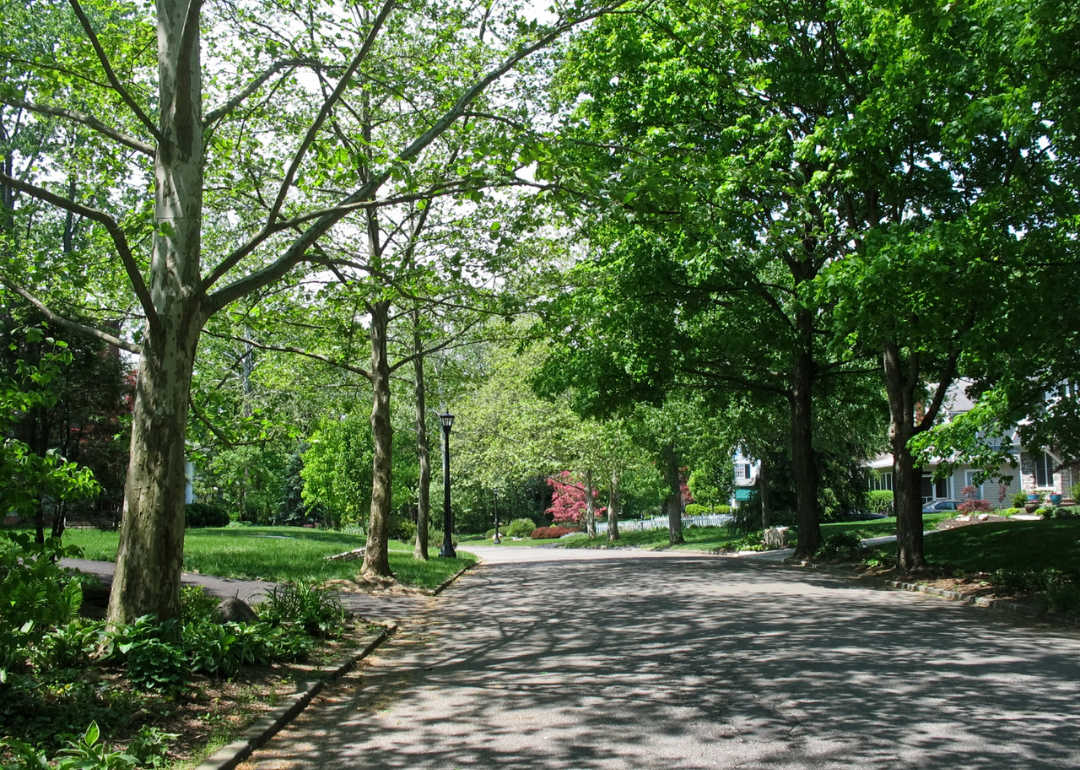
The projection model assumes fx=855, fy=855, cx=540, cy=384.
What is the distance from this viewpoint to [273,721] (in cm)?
622

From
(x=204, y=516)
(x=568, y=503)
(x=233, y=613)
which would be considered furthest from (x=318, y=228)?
(x=568, y=503)

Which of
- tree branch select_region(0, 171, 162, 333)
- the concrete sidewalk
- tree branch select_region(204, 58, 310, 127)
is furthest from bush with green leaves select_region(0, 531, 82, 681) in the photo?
the concrete sidewalk

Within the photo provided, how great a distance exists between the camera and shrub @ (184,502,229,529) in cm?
3412

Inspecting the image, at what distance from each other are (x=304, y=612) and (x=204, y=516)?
2790 centimetres

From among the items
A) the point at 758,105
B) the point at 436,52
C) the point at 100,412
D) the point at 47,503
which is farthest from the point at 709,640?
the point at 47,503

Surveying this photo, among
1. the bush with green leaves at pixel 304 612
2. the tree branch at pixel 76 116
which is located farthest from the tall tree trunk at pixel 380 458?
the tree branch at pixel 76 116

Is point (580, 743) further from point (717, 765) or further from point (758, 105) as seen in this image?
point (758, 105)

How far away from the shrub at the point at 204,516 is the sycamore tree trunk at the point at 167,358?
91.1 feet

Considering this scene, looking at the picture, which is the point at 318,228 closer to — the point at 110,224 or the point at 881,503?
the point at 110,224

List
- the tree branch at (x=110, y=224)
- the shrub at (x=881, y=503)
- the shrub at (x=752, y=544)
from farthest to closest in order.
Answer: the shrub at (x=881, y=503) → the shrub at (x=752, y=544) → the tree branch at (x=110, y=224)

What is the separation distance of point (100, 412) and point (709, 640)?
1456cm

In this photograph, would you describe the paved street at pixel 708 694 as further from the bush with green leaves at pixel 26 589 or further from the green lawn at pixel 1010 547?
the green lawn at pixel 1010 547

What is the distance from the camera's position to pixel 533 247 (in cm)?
1764

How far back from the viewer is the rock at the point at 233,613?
8406 millimetres
